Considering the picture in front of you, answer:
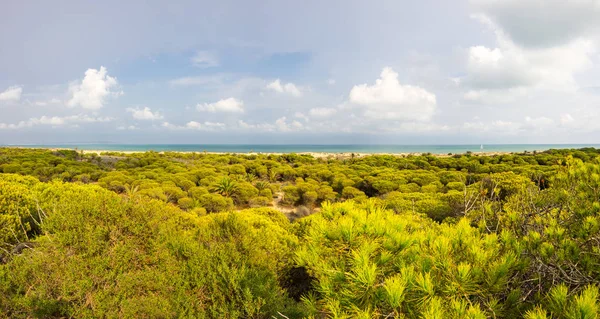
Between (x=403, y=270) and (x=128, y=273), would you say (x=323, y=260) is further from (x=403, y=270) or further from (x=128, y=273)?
(x=128, y=273)

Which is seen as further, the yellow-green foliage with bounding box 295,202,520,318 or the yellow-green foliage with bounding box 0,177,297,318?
the yellow-green foliage with bounding box 0,177,297,318

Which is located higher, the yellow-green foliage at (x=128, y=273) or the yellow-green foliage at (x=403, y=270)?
the yellow-green foliage at (x=403, y=270)

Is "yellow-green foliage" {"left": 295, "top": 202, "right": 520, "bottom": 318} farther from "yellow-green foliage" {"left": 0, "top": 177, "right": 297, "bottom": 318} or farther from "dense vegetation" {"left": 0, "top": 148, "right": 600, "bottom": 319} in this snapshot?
"yellow-green foliage" {"left": 0, "top": 177, "right": 297, "bottom": 318}

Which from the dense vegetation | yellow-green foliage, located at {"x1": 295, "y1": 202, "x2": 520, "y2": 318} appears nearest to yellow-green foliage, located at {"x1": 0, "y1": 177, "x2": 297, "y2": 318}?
the dense vegetation

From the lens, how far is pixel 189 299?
418 cm

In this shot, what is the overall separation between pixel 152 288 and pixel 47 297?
1.37 metres

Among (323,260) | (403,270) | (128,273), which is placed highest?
(403,270)

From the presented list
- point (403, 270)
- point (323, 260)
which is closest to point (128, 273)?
point (323, 260)

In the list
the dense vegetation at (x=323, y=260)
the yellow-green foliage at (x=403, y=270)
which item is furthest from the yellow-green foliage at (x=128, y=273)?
the yellow-green foliage at (x=403, y=270)

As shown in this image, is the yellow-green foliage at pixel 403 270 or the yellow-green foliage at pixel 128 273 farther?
the yellow-green foliage at pixel 128 273

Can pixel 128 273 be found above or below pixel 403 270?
below

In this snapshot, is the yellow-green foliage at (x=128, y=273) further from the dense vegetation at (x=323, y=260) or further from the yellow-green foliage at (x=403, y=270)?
the yellow-green foliage at (x=403, y=270)

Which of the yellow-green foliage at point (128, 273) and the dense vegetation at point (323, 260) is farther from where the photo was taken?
the yellow-green foliage at point (128, 273)

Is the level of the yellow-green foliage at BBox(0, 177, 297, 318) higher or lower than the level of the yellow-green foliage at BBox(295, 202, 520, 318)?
lower
